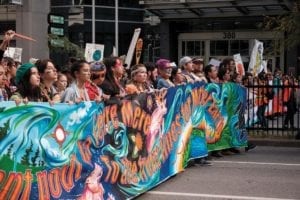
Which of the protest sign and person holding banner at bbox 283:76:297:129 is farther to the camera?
the protest sign

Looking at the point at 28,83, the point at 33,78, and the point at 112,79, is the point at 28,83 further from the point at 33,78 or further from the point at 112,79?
the point at 112,79

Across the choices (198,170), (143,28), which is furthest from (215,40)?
(198,170)

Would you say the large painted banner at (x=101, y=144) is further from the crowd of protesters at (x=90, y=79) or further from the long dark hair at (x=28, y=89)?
the long dark hair at (x=28, y=89)

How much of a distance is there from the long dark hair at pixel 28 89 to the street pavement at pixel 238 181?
6.82 feet

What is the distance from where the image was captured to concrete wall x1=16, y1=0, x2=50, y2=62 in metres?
17.0

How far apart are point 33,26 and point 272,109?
23.1ft

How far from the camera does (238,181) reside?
8.79 metres

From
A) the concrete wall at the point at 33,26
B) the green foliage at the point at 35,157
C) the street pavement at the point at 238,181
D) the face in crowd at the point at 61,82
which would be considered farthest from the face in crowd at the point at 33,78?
the concrete wall at the point at 33,26

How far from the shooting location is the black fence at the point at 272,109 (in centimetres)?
1448

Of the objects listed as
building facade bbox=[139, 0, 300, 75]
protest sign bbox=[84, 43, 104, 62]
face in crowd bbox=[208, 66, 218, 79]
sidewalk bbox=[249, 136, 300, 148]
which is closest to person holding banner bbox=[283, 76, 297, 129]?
sidewalk bbox=[249, 136, 300, 148]

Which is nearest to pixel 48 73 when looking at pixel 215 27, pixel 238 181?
pixel 238 181

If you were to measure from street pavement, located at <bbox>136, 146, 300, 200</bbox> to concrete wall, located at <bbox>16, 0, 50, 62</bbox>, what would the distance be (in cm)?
790

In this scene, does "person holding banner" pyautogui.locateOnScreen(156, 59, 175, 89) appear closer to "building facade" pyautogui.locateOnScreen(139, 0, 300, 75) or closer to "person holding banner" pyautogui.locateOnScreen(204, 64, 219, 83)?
"person holding banner" pyautogui.locateOnScreen(204, 64, 219, 83)

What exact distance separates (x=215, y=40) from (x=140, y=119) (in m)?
31.2
